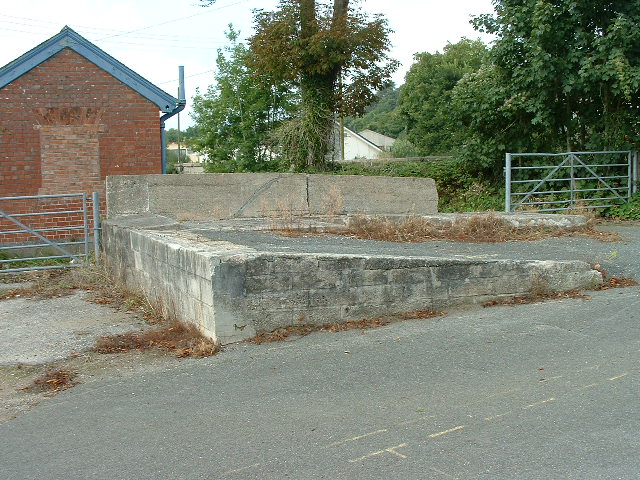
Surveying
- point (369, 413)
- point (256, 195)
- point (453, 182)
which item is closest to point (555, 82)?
point (453, 182)

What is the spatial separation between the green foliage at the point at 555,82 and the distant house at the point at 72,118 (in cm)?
908

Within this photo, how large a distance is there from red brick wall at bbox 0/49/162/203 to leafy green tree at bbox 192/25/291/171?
31.0 ft

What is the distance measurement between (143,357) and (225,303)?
947mm

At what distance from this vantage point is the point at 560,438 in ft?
14.7

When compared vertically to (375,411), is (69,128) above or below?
above

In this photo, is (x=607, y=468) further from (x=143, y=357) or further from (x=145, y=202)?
(x=145, y=202)

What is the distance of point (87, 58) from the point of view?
51.1ft

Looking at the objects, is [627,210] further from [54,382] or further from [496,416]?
[54,382]

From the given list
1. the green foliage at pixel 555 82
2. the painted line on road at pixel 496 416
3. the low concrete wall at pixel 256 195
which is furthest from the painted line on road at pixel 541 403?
the green foliage at pixel 555 82

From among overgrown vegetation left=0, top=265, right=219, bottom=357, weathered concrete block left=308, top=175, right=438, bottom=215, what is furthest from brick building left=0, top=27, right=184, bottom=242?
weathered concrete block left=308, top=175, right=438, bottom=215

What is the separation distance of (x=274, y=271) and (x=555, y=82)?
45.2ft

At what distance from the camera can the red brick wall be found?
15.1 meters

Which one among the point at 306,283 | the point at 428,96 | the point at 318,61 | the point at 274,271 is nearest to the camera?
the point at 274,271

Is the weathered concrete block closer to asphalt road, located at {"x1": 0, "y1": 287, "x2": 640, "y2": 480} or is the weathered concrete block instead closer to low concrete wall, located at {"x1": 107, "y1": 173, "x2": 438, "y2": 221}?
low concrete wall, located at {"x1": 107, "y1": 173, "x2": 438, "y2": 221}
